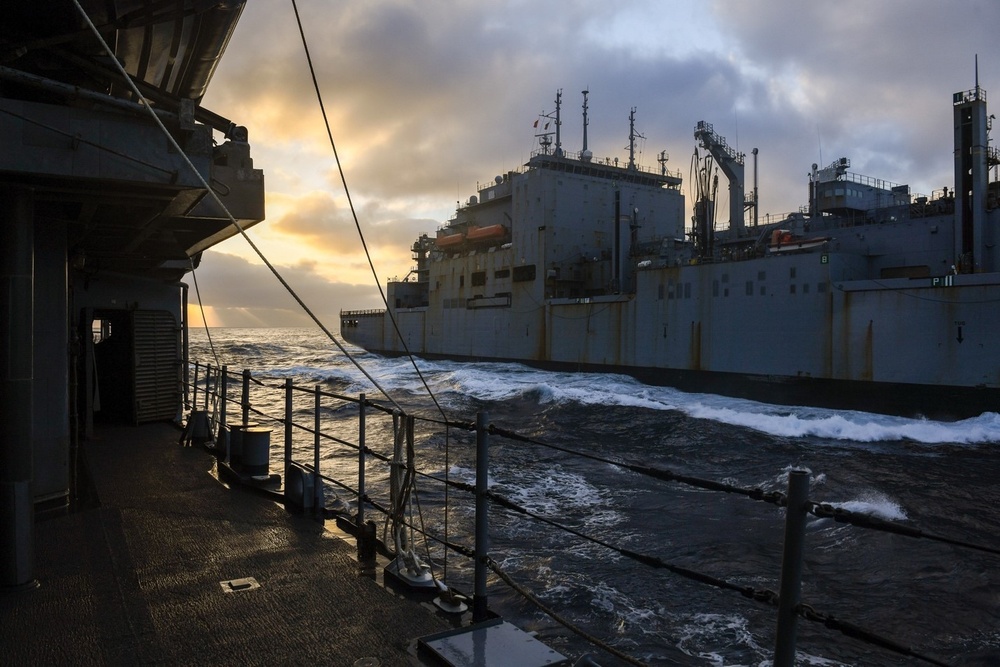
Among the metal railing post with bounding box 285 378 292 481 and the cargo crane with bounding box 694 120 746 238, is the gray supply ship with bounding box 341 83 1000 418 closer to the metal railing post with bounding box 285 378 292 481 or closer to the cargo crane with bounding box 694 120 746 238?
the cargo crane with bounding box 694 120 746 238

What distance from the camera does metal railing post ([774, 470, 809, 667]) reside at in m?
1.81

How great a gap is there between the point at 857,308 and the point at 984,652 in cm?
1662

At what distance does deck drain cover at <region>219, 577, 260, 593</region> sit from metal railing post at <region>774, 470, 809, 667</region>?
120 inches

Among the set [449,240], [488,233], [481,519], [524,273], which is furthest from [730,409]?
[449,240]

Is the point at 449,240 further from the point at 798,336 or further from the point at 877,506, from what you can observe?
the point at 877,506

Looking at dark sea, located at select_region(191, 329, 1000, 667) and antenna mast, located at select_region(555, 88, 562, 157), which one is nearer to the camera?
dark sea, located at select_region(191, 329, 1000, 667)

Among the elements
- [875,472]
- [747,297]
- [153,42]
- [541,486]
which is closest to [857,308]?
[747,297]

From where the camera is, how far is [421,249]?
49.8 m

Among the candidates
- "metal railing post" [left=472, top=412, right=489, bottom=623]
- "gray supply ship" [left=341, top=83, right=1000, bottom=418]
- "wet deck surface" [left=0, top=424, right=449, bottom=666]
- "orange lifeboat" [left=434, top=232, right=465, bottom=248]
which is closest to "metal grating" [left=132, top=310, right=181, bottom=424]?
"wet deck surface" [left=0, top=424, right=449, bottom=666]

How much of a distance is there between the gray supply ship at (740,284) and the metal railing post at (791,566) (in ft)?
52.1

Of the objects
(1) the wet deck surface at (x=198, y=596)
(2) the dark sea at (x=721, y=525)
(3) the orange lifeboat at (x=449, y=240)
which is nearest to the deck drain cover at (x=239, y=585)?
(1) the wet deck surface at (x=198, y=596)

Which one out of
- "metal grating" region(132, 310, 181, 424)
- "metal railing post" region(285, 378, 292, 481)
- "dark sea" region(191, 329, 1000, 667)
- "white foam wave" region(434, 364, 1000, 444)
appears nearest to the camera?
"dark sea" region(191, 329, 1000, 667)

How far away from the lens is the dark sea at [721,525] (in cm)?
554

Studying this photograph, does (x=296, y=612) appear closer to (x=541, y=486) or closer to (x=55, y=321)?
(x=55, y=321)
